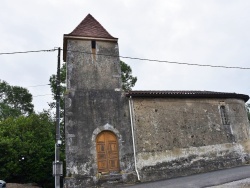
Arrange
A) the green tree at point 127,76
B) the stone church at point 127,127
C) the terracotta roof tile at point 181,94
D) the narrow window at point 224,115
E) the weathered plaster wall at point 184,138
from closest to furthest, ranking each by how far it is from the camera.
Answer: the stone church at point 127,127
the weathered plaster wall at point 184,138
the terracotta roof tile at point 181,94
the narrow window at point 224,115
the green tree at point 127,76

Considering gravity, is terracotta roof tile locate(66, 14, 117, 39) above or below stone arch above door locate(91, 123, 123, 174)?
above

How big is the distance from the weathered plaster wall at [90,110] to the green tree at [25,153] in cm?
664

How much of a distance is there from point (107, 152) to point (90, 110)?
2.54 meters

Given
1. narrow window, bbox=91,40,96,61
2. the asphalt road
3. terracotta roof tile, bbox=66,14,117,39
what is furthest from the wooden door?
terracotta roof tile, bbox=66,14,117,39

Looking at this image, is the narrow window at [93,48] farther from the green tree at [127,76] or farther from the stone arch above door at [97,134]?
the green tree at [127,76]

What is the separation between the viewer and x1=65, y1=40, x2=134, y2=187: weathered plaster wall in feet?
43.8

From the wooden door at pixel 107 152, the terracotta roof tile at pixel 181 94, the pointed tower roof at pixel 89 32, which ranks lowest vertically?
the wooden door at pixel 107 152

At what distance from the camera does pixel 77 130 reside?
45.2 feet

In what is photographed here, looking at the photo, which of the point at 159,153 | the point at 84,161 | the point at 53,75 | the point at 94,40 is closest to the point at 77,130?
the point at 84,161

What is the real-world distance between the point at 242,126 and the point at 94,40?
11919 mm

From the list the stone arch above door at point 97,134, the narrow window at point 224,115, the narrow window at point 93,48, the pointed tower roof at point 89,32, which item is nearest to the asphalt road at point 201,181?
the stone arch above door at point 97,134

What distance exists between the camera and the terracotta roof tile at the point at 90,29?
52.5 feet

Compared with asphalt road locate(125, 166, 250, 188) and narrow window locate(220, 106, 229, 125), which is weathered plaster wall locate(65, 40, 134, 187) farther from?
narrow window locate(220, 106, 229, 125)

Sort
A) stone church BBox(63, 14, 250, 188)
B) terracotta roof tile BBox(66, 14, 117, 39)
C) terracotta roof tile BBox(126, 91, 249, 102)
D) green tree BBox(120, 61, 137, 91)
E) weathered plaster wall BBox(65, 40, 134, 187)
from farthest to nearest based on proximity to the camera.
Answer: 1. green tree BBox(120, 61, 137, 91)
2. terracotta roof tile BBox(66, 14, 117, 39)
3. terracotta roof tile BBox(126, 91, 249, 102)
4. stone church BBox(63, 14, 250, 188)
5. weathered plaster wall BBox(65, 40, 134, 187)
